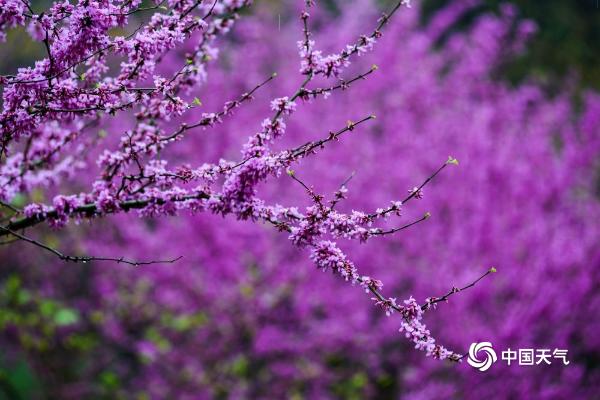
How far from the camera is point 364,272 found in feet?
25.7

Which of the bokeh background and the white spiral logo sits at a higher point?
the bokeh background

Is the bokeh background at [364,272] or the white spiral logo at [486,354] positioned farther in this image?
the bokeh background at [364,272]

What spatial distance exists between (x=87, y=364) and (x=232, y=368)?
302 centimetres

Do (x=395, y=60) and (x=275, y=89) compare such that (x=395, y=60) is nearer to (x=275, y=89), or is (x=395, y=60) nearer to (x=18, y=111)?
(x=275, y=89)

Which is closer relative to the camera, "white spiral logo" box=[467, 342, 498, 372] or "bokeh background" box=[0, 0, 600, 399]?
"white spiral logo" box=[467, 342, 498, 372]

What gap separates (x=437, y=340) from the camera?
7484 mm

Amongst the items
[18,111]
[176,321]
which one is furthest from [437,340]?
[18,111]

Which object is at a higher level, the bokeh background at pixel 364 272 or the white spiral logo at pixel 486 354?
the bokeh background at pixel 364 272

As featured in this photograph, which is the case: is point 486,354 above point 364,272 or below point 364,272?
below

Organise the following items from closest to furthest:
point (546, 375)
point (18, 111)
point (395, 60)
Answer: point (18, 111) < point (546, 375) < point (395, 60)

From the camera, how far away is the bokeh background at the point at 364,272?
7.00 metres

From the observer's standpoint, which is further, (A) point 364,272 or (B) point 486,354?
(A) point 364,272

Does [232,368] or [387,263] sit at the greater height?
[387,263]

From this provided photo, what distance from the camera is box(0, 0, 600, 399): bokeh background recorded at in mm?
7004
